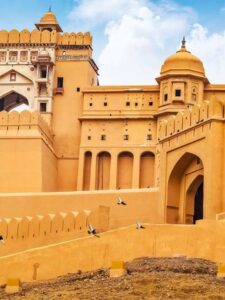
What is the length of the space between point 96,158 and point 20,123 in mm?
4044

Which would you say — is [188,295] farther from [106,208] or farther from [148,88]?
[148,88]

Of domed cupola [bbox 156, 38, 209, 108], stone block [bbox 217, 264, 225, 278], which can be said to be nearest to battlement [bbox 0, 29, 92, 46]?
domed cupola [bbox 156, 38, 209, 108]

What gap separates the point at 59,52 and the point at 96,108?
3.92m

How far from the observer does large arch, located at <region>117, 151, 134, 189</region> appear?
1875 inches

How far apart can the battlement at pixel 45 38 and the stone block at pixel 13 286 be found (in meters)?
24.7

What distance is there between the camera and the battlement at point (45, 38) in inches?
1988

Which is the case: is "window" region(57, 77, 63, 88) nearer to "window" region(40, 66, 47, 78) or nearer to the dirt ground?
"window" region(40, 66, 47, 78)

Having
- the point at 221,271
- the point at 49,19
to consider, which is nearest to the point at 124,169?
the point at 49,19

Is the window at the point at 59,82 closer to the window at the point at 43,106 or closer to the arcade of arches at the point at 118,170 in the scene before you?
the window at the point at 43,106

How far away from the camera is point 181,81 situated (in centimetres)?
4678

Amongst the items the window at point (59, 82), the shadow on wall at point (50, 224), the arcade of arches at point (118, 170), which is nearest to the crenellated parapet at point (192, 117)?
the shadow on wall at point (50, 224)

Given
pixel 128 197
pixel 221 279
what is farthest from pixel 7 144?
pixel 221 279

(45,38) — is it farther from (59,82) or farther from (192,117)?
(192,117)

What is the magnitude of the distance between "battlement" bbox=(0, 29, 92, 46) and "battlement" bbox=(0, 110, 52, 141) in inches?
213
